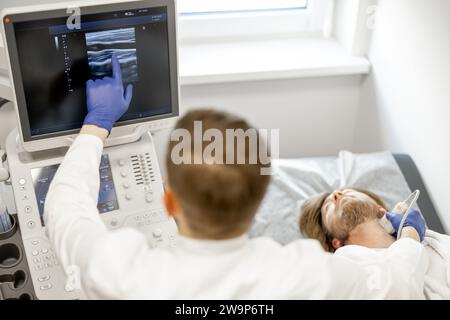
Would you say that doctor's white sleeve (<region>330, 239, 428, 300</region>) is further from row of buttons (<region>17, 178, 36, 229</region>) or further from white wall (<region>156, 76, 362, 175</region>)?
white wall (<region>156, 76, 362, 175</region>)

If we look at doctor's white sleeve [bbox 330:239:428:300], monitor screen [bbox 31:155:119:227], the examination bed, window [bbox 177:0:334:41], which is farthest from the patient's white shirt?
window [bbox 177:0:334:41]

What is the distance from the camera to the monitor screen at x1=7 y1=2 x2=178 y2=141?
132cm

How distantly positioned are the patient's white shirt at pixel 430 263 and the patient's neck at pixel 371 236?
10cm

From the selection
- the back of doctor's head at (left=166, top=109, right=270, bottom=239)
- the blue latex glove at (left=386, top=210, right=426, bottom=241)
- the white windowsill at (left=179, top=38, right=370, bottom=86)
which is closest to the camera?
the back of doctor's head at (left=166, top=109, right=270, bottom=239)

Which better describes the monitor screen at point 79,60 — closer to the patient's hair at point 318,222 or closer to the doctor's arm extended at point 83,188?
the doctor's arm extended at point 83,188

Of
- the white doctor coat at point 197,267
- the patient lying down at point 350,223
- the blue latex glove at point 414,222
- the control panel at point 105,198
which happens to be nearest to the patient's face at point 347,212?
the patient lying down at point 350,223

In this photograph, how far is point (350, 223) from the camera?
6.06 feet

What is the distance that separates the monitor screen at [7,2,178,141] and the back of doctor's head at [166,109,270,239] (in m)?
0.56

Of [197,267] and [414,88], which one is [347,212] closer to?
[414,88]

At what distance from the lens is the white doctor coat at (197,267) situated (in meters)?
0.91

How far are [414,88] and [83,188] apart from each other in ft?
4.48

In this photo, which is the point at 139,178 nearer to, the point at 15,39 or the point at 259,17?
the point at 15,39

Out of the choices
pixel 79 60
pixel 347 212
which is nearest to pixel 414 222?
pixel 347 212
